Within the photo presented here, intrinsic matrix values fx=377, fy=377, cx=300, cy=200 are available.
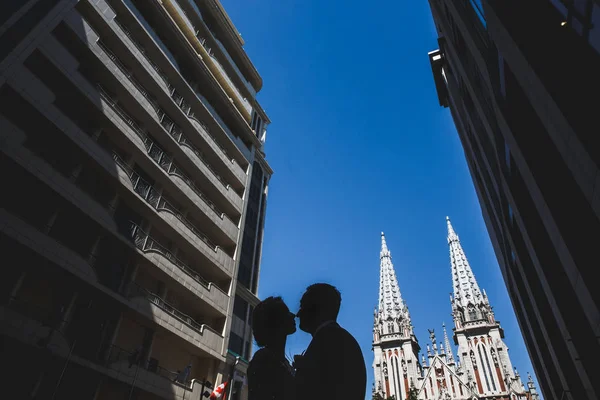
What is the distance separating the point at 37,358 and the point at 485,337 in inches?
2801

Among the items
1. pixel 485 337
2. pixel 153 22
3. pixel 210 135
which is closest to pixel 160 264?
pixel 210 135

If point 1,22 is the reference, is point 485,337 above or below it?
above

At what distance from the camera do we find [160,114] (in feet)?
68.9

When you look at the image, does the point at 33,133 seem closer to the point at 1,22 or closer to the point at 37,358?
the point at 1,22

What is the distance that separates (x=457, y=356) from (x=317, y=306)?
76.8m

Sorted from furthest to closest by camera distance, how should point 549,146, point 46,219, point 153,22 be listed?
point 153,22 < point 46,219 < point 549,146

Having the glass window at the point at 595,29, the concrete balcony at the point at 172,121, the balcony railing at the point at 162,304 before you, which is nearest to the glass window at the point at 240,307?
the balcony railing at the point at 162,304

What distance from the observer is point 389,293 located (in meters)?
79.3

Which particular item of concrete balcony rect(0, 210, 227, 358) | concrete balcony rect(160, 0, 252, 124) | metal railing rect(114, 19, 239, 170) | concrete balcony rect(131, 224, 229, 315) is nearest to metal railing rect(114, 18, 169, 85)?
metal railing rect(114, 19, 239, 170)

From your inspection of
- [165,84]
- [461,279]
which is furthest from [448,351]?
[165,84]

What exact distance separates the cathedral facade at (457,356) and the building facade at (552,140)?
5405 cm

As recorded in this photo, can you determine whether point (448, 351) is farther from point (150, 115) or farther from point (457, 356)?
point (150, 115)

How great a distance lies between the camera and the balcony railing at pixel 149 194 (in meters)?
17.8

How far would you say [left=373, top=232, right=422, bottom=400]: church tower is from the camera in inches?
2630
